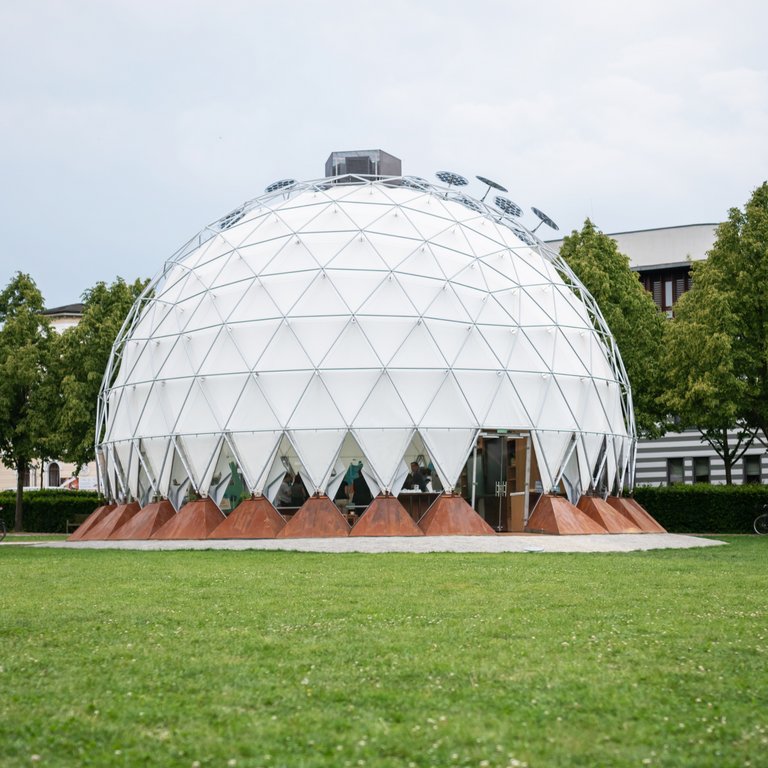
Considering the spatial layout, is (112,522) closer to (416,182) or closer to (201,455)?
(201,455)

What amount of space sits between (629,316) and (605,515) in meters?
13.8

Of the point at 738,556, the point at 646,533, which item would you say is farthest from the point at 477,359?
the point at 738,556

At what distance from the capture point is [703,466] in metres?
61.3

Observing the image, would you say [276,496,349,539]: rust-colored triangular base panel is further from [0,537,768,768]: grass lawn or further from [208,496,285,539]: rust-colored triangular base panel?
[0,537,768,768]: grass lawn

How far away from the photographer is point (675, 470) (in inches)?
2441

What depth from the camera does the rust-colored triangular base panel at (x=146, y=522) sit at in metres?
30.1

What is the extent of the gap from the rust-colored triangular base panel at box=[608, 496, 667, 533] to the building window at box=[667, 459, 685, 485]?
2944cm

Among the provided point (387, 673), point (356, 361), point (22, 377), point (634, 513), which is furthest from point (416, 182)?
point (387, 673)

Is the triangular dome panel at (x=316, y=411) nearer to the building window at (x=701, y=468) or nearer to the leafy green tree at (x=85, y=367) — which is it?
the leafy green tree at (x=85, y=367)

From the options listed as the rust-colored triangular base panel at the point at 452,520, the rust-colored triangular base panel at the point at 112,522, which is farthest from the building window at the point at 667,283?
the rust-colored triangular base panel at the point at 112,522

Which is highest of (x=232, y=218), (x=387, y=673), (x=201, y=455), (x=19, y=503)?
(x=232, y=218)

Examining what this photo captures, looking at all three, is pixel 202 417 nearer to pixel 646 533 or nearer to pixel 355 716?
pixel 646 533

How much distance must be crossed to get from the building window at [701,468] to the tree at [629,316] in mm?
19681

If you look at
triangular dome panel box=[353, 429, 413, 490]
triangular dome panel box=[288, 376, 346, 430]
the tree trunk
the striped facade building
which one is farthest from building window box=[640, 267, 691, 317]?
the tree trunk
